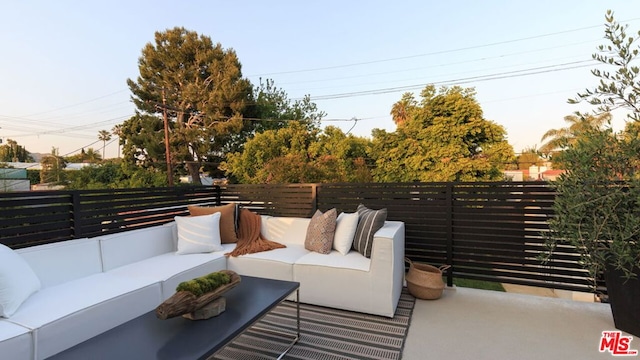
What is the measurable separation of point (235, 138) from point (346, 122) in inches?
193

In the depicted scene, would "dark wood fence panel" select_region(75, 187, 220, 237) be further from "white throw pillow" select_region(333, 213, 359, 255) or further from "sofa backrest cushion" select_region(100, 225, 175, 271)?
"white throw pillow" select_region(333, 213, 359, 255)

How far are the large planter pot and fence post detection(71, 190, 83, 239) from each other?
173 inches

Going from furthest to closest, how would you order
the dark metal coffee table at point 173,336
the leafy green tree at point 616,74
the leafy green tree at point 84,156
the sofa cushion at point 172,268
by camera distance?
the leafy green tree at point 84,156 → the sofa cushion at point 172,268 → the leafy green tree at point 616,74 → the dark metal coffee table at point 173,336

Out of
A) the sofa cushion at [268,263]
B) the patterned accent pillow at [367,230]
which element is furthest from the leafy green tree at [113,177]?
the patterned accent pillow at [367,230]

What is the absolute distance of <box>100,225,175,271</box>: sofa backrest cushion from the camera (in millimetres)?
2621

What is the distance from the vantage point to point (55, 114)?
1472cm

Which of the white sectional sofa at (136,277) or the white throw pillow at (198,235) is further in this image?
the white throw pillow at (198,235)

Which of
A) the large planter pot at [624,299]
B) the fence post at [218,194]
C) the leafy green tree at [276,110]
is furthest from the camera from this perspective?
the leafy green tree at [276,110]

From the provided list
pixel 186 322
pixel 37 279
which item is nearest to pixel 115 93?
pixel 37 279

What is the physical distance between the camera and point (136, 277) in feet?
7.45

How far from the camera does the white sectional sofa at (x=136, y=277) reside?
162 centimetres

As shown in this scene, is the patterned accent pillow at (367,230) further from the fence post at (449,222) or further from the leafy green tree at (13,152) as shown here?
the leafy green tree at (13,152)

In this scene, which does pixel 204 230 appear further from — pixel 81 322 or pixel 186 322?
pixel 186 322

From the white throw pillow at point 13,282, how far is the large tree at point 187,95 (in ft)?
35.8
